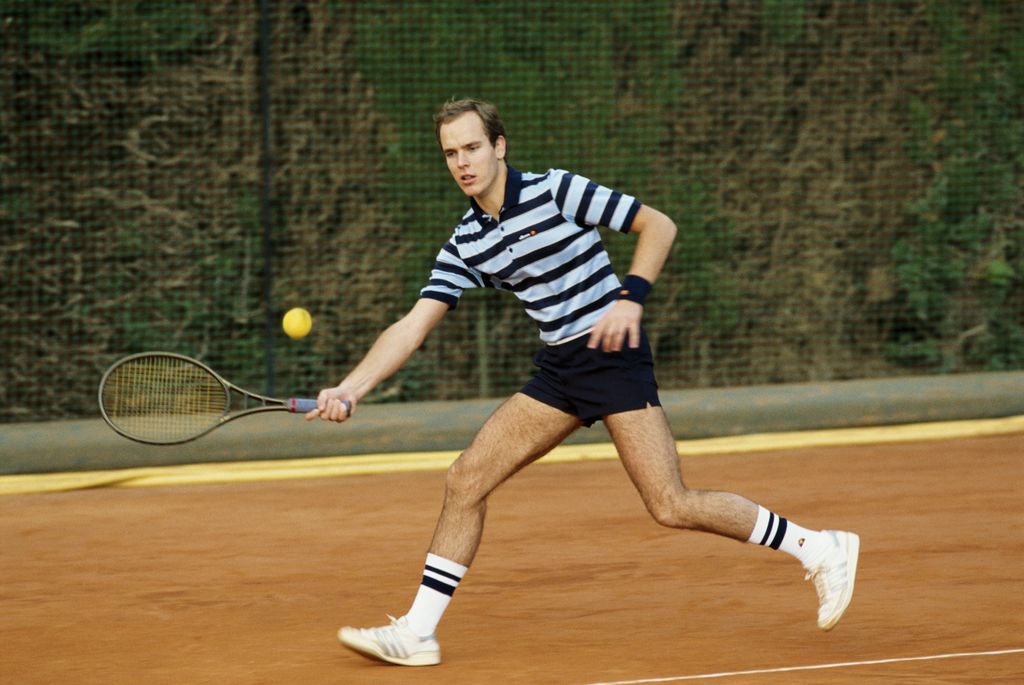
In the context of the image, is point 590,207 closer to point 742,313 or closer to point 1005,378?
point 1005,378

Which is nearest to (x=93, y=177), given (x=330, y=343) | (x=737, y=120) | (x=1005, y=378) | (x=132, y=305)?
(x=132, y=305)

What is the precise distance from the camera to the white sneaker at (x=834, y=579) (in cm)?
446

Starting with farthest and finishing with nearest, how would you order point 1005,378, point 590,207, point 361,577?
point 1005,378 → point 361,577 → point 590,207

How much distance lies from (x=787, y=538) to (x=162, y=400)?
6.81ft

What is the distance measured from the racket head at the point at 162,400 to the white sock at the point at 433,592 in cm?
96

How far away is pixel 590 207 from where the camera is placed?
426 cm

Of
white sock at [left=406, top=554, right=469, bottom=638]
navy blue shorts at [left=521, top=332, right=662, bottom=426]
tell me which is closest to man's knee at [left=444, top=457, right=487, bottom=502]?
white sock at [left=406, top=554, right=469, bottom=638]

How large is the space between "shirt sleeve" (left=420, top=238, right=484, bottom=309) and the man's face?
30 centimetres

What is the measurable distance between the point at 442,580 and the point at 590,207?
3.71 ft

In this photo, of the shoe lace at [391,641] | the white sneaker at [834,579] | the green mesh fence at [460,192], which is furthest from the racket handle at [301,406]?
the green mesh fence at [460,192]

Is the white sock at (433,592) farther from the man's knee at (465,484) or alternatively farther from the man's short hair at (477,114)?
the man's short hair at (477,114)

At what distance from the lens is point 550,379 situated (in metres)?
4.44

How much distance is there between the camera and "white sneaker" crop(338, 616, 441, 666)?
4.38m

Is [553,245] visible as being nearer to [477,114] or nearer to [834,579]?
[477,114]
